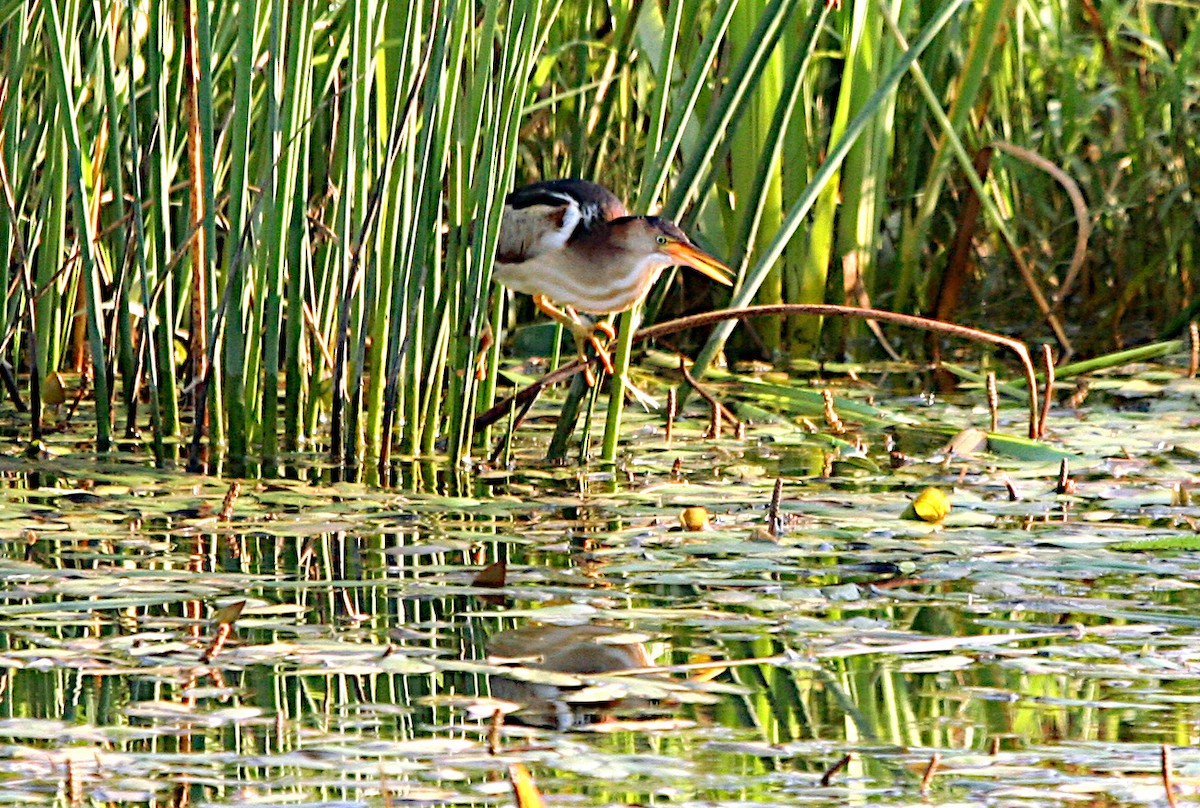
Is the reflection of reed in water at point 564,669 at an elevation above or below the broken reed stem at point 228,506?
below

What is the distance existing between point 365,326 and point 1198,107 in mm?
3624

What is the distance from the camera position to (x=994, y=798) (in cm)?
198

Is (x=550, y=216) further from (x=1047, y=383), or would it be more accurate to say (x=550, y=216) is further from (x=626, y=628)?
(x=626, y=628)

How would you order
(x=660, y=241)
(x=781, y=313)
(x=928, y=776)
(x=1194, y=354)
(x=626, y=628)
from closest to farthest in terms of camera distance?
1. (x=928, y=776)
2. (x=626, y=628)
3. (x=781, y=313)
4. (x=660, y=241)
5. (x=1194, y=354)

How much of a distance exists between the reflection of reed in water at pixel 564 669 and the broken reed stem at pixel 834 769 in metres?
0.32

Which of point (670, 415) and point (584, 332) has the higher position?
point (584, 332)

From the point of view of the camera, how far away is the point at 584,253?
3744mm

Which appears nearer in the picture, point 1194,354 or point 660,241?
point 660,241

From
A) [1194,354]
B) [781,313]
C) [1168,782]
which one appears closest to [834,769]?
[1168,782]

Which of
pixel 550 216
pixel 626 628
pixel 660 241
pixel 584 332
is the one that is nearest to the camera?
pixel 626 628

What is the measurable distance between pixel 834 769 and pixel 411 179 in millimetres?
1942

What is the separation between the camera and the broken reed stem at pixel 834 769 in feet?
6.59

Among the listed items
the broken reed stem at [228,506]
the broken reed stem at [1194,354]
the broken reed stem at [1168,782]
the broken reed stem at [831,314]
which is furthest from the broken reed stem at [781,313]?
the broken reed stem at [1168,782]

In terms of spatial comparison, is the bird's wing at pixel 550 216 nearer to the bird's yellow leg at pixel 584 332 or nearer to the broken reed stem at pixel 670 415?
the bird's yellow leg at pixel 584 332
